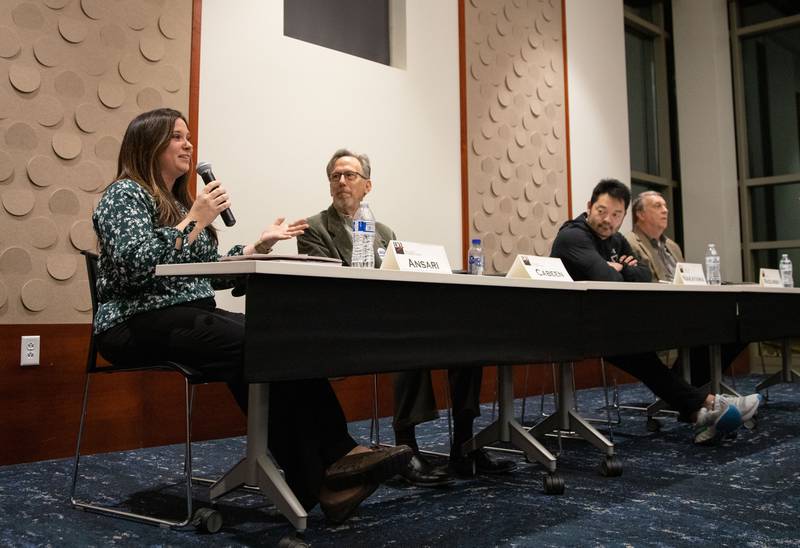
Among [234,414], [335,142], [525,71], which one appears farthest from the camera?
[525,71]

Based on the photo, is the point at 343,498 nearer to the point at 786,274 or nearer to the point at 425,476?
the point at 425,476

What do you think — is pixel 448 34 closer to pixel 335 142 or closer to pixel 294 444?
pixel 335 142

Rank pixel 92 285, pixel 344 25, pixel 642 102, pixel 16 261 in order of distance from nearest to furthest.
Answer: pixel 92 285 < pixel 16 261 < pixel 344 25 < pixel 642 102

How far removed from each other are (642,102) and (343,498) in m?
6.34

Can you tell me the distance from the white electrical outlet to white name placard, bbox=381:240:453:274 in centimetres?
162

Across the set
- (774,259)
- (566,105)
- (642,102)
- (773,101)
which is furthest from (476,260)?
(773,101)

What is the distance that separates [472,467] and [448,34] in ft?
9.86

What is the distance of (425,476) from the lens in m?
2.29

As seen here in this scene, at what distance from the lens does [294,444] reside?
5.85 ft

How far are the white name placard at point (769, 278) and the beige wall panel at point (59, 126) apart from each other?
3.02 meters

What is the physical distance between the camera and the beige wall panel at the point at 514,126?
187 inches

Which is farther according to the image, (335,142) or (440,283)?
(335,142)

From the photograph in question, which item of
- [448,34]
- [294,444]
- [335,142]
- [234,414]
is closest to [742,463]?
[294,444]

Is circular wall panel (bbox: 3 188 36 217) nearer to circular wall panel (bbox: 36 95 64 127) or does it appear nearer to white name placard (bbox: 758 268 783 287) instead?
circular wall panel (bbox: 36 95 64 127)
